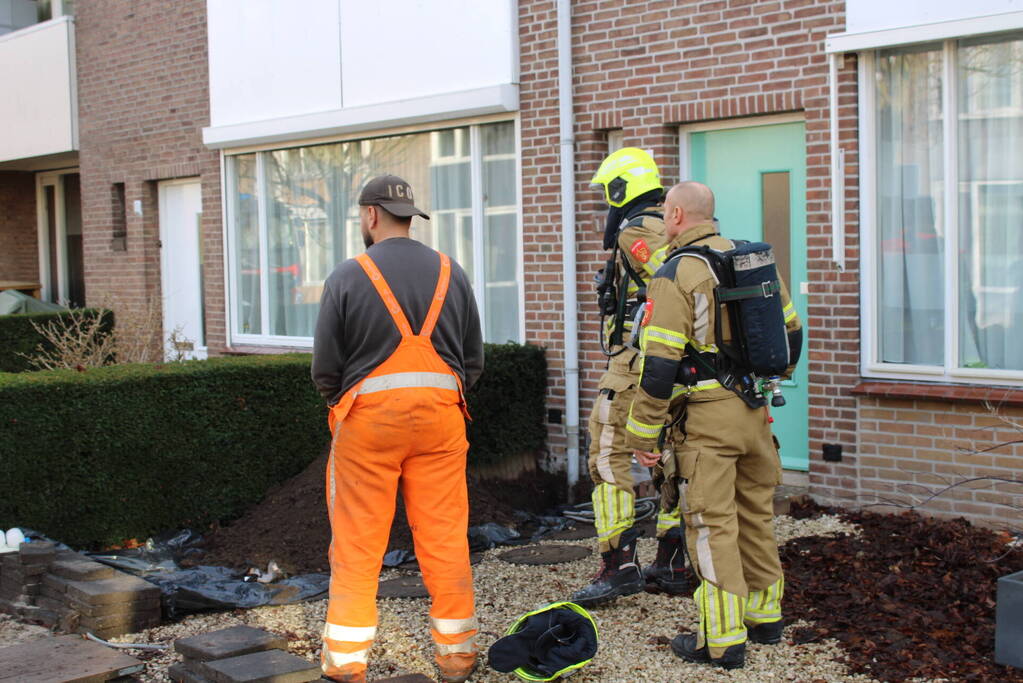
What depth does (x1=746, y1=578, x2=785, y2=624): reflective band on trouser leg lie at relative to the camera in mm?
5211

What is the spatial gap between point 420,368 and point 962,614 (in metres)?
2.83

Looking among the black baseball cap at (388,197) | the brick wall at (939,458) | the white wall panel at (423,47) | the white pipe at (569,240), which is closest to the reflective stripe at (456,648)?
the black baseball cap at (388,197)

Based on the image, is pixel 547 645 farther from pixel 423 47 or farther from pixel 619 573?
pixel 423 47

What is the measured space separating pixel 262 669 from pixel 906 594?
3.18 meters

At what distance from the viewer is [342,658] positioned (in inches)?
185

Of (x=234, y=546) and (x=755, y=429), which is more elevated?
(x=755, y=429)

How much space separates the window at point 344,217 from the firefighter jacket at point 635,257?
3380 millimetres

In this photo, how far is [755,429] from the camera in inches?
196

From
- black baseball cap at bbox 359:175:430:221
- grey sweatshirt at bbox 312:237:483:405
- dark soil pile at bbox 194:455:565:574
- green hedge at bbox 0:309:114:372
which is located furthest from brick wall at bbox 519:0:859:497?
green hedge at bbox 0:309:114:372

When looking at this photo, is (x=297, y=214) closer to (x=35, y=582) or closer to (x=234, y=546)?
(x=234, y=546)

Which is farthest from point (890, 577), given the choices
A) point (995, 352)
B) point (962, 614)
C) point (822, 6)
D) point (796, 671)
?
point (822, 6)

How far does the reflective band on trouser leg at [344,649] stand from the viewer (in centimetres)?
469

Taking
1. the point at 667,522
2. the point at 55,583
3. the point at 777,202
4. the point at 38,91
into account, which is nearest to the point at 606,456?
the point at 667,522

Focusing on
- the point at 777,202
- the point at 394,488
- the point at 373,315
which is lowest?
the point at 394,488
